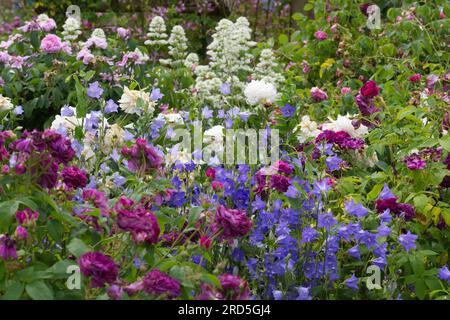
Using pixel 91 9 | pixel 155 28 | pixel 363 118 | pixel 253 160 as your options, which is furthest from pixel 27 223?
pixel 91 9

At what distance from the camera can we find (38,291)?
1.60 m

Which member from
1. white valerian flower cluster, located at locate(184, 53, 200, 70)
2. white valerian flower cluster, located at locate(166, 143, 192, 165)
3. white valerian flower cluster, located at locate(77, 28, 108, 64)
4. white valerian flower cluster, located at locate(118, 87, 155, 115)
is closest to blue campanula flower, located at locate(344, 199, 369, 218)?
white valerian flower cluster, located at locate(166, 143, 192, 165)

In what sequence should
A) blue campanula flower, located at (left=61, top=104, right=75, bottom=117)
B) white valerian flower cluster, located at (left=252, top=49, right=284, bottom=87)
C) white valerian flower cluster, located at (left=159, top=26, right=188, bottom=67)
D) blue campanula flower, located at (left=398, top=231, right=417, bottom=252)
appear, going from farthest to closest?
1. white valerian flower cluster, located at (left=159, top=26, right=188, bottom=67)
2. white valerian flower cluster, located at (left=252, top=49, right=284, bottom=87)
3. blue campanula flower, located at (left=61, top=104, right=75, bottom=117)
4. blue campanula flower, located at (left=398, top=231, right=417, bottom=252)

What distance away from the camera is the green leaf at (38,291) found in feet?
5.20

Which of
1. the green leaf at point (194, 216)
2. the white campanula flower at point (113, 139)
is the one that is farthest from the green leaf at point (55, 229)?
the white campanula flower at point (113, 139)

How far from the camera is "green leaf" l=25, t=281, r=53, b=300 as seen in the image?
1585mm

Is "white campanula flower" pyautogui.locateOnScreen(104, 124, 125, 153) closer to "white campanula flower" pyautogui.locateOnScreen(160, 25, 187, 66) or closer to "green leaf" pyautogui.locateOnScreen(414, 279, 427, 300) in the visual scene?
"green leaf" pyautogui.locateOnScreen(414, 279, 427, 300)

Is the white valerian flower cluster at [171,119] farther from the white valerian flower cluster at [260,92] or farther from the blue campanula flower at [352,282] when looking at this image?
the blue campanula flower at [352,282]

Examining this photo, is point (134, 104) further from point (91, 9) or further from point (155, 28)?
point (91, 9)

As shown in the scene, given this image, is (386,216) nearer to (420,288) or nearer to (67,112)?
(420,288)

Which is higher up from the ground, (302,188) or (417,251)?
(302,188)

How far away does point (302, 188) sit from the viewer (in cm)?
214

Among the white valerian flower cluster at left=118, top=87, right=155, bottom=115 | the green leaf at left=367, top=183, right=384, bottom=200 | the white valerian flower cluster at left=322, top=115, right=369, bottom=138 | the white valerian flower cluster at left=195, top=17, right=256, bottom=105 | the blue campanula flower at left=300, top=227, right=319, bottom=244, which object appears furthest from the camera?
the white valerian flower cluster at left=195, top=17, right=256, bottom=105

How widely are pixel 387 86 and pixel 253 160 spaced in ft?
4.33
